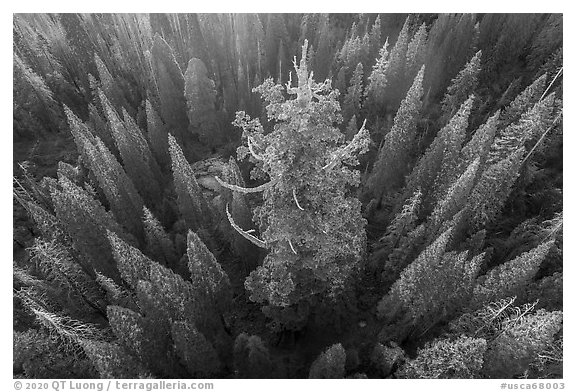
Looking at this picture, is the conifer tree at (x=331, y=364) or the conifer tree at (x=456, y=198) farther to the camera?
the conifer tree at (x=456, y=198)

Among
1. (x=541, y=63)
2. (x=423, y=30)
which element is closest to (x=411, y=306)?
(x=423, y=30)

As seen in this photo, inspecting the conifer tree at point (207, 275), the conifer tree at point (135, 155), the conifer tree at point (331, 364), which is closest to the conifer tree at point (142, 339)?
the conifer tree at point (207, 275)

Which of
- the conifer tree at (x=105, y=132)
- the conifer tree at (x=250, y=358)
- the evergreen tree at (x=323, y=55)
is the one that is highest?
the evergreen tree at (x=323, y=55)

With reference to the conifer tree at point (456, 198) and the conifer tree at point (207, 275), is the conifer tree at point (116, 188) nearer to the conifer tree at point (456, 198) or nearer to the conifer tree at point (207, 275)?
the conifer tree at point (207, 275)

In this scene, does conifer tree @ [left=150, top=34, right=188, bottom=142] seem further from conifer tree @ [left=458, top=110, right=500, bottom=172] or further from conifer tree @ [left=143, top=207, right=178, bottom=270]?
conifer tree @ [left=458, top=110, right=500, bottom=172]

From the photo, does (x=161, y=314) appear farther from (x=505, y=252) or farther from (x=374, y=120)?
(x=374, y=120)

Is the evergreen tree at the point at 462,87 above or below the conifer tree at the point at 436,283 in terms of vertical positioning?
above

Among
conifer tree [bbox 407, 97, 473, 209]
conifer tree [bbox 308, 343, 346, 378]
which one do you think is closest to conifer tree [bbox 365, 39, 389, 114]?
conifer tree [bbox 407, 97, 473, 209]
